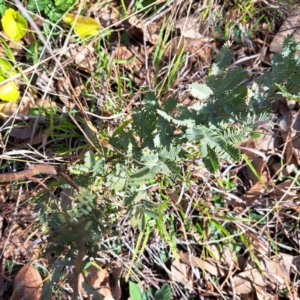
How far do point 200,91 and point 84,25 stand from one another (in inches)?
32.6

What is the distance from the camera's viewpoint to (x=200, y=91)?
106 centimetres

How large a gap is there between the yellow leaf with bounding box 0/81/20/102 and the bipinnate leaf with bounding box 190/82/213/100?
846 millimetres

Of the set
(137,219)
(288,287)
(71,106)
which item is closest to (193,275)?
(288,287)

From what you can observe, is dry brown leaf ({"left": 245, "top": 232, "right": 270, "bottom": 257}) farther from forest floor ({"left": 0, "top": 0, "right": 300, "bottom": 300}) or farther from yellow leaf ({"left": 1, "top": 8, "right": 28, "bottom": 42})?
yellow leaf ({"left": 1, "top": 8, "right": 28, "bottom": 42})

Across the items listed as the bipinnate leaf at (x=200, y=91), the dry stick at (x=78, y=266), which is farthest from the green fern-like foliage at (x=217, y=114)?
the dry stick at (x=78, y=266)

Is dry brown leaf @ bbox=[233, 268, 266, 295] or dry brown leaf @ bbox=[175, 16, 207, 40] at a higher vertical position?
dry brown leaf @ bbox=[175, 16, 207, 40]

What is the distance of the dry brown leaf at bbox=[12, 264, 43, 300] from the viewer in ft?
4.89

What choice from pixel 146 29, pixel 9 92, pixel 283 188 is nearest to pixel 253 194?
pixel 283 188

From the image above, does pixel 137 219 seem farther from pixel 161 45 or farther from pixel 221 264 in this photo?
pixel 161 45

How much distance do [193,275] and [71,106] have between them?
0.92m

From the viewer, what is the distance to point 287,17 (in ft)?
6.05

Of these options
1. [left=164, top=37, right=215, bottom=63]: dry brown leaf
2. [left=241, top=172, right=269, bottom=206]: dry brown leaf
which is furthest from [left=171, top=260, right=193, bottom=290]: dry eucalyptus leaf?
[left=164, top=37, right=215, bottom=63]: dry brown leaf

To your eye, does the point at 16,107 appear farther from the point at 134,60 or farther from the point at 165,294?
the point at 165,294

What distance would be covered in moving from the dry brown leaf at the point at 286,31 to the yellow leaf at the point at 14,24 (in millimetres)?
1140
